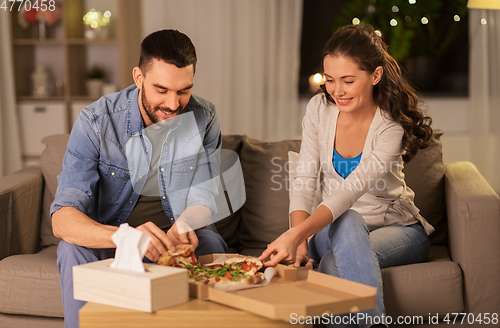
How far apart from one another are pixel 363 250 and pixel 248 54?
232 centimetres

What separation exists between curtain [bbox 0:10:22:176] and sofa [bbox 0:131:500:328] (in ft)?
5.20

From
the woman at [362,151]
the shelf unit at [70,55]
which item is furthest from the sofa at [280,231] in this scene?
the shelf unit at [70,55]

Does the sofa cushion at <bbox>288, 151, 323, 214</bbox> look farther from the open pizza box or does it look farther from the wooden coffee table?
the wooden coffee table

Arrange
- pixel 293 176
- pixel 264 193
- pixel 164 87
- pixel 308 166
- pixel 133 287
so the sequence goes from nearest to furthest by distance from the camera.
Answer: pixel 133 287 → pixel 164 87 → pixel 308 166 → pixel 293 176 → pixel 264 193

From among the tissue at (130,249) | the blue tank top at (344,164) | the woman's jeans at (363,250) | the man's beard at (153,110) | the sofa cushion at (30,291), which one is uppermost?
the man's beard at (153,110)

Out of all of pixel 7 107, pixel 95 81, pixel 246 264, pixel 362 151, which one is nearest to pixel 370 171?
pixel 362 151

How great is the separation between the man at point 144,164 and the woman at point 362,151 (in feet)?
1.03

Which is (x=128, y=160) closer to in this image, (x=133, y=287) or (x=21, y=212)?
(x=21, y=212)

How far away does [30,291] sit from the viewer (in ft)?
4.86

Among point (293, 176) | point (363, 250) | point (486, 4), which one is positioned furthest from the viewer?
point (486, 4)

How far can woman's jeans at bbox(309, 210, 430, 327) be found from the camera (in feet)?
3.91

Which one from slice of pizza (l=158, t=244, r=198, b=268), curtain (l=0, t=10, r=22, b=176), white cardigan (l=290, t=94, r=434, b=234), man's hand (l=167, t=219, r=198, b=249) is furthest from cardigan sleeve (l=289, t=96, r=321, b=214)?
curtain (l=0, t=10, r=22, b=176)

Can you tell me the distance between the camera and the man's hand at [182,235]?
1275 mm

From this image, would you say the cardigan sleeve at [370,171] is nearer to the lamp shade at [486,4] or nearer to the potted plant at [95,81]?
the lamp shade at [486,4]
